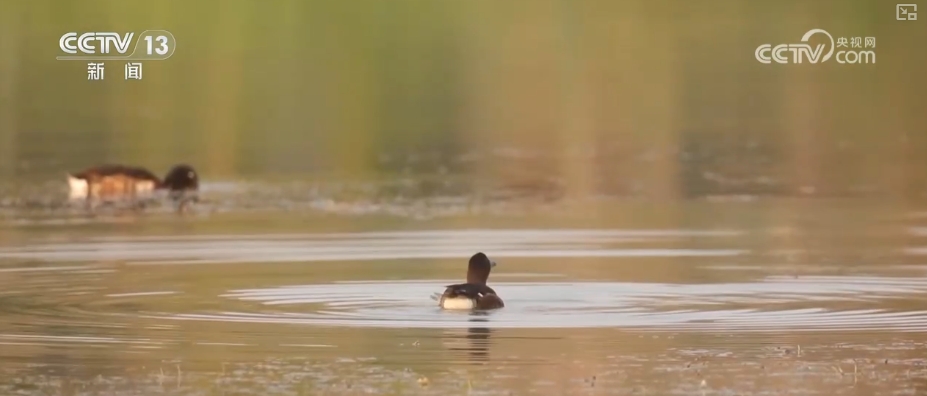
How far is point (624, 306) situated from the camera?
13750 mm

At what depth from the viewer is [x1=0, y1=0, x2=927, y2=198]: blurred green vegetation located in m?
25.2

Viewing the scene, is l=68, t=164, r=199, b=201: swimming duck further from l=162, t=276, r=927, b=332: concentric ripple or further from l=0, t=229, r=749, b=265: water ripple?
l=162, t=276, r=927, b=332: concentric ripple

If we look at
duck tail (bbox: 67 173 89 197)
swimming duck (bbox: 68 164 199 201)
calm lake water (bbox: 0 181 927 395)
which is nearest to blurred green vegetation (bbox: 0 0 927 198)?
swimming duck (bbox: 68 164 199 201)

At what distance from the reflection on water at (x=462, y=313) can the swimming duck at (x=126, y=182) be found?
297cm

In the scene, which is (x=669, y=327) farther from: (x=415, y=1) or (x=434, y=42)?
(x=415, y=1)

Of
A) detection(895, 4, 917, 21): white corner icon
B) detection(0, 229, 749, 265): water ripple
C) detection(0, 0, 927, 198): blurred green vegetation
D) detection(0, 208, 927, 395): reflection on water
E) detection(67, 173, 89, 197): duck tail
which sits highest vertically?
detection(895, 4, 917, 21): white corner icon

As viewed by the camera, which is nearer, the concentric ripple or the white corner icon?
the concentric ripple

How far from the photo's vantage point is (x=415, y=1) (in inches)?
1721

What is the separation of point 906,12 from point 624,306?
90.1 ft

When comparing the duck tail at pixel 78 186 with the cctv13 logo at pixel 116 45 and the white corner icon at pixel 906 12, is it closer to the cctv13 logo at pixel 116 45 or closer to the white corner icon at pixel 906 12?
the cctv13 logo at pixel 116 45

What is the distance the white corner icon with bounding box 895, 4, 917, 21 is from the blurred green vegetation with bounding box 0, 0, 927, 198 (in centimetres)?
27

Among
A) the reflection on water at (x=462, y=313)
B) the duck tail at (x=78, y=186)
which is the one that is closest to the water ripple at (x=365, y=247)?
the reflection on water at (x=462, y=313)

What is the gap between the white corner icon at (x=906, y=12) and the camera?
3862 cm

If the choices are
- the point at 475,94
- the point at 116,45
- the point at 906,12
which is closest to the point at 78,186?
the point at 475,94
